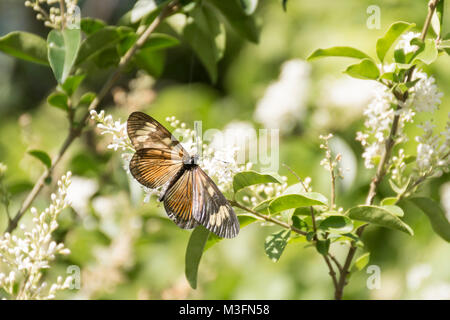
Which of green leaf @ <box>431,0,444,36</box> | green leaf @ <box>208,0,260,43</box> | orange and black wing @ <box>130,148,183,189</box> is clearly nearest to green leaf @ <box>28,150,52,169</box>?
orange and black wing @ <box>130,148,183,189</box>

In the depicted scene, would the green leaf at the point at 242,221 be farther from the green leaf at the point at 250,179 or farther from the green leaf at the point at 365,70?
the green leaf at the point at 365,70

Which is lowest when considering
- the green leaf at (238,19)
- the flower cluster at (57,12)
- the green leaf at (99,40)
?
the green leaf at (99,40)

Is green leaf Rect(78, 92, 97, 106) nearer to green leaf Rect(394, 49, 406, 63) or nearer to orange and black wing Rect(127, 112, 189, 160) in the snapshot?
orange and black wing Rect(127, 112, 189, 160)

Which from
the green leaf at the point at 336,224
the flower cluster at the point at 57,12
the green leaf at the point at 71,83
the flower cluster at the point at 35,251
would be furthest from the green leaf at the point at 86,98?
the green leaf at the point at 336,224
